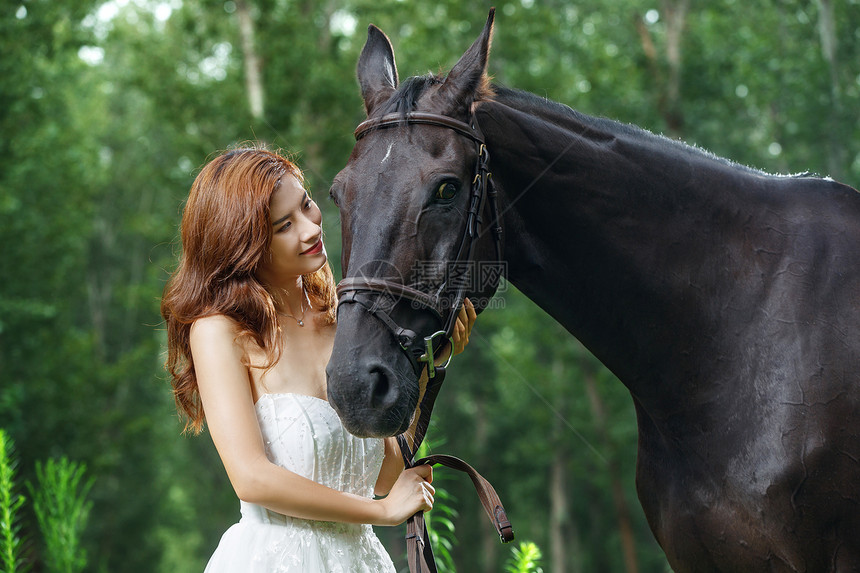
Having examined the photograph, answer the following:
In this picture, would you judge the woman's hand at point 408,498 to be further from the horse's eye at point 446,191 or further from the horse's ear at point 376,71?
the horse's ear at point 376,71

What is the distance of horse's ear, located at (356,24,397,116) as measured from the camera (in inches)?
107

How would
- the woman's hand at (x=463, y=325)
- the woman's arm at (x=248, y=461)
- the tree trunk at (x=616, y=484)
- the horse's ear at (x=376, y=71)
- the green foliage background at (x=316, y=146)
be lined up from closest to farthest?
the woman's arm at (x=248, y=461), the woman's hand at (x=463, y=325), the horse's ear at (x=376, y=71), the green foliage background at (x=316, y=146), the tree trunk at (x=616, y=484)

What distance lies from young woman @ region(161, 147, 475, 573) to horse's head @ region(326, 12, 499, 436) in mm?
230

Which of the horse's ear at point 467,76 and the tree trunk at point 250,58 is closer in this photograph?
the horse's ear at point 467,76

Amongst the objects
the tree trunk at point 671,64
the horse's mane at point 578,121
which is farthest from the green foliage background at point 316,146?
the horse's mane at point 578,121

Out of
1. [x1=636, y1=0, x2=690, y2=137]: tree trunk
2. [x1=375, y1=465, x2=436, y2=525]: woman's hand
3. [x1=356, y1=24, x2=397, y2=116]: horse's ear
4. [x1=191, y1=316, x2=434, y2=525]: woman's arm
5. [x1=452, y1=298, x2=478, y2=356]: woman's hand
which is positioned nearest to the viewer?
[x1=191, y1=316, x2=434, y2=525]: woman's arm

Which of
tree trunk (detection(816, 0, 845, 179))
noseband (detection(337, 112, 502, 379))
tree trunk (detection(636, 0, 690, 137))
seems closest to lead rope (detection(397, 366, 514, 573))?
noseband (detection(337, 112, 502, 379))

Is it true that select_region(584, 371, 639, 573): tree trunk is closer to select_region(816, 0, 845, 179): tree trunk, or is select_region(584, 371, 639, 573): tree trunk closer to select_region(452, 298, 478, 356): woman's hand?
A: select_region(816, 0, 845, 179): tree trunk

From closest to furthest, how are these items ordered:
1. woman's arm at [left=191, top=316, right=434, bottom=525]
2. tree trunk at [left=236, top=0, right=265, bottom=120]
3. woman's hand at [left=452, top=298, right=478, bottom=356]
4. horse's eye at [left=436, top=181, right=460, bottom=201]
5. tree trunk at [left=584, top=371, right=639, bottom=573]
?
woman's arm at [left=191, top=316, right=434, bottom=525], horse's eye at [left=436, top=181, right=460, bottom=201], woman's hand at [left=452, top=298, right=478, bottom=356], tree trunk at [left=236, top=0, right=265, bottom=120], tree trunk at [left=584, top=371, right=639, bottom=573]

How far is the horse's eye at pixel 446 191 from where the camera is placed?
2.36 metres

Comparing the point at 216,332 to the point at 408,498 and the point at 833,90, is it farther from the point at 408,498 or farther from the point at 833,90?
the point at 833,90

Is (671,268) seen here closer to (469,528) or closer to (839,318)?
(839,318)

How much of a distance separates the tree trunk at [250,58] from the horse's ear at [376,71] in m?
13.8

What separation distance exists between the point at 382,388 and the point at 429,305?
12.5 inches
